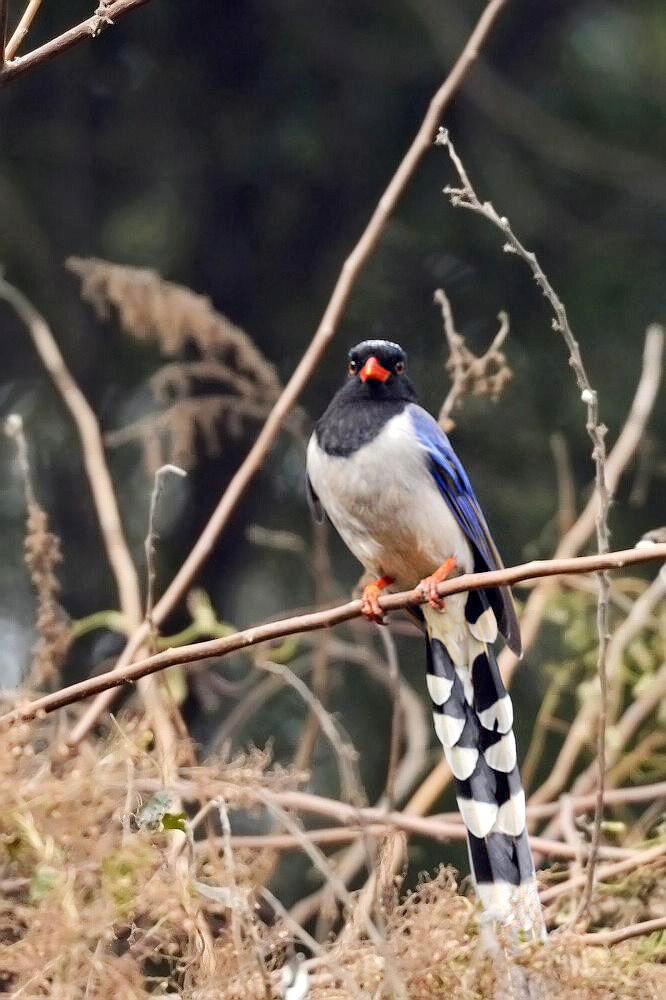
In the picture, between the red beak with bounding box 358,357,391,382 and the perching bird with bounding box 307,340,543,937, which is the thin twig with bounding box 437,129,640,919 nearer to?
the perching bird with bounding box 307,340,543,937

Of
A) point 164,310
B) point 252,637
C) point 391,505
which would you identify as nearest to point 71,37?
point 252,637

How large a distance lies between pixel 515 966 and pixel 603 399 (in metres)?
3.92

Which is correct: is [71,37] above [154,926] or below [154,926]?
above

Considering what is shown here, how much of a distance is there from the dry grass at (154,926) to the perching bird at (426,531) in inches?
29.3

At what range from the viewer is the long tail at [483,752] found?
8.60 feet

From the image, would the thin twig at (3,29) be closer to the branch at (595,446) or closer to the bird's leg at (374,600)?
the branch at (595,446)

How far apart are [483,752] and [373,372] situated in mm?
917

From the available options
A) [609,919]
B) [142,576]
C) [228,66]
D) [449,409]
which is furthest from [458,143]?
[609,919]

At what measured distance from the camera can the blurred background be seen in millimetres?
5504

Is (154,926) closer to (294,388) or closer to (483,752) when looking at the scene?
(483,752)

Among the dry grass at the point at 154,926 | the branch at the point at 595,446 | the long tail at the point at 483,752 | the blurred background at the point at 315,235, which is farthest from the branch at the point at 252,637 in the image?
the blurred background at the point at 315,235

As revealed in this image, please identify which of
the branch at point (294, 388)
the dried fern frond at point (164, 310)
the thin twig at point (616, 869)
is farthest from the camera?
the dried fern frond at point (164, 310)

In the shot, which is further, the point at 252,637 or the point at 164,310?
the point at 164,310

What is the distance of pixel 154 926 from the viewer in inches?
83.7
